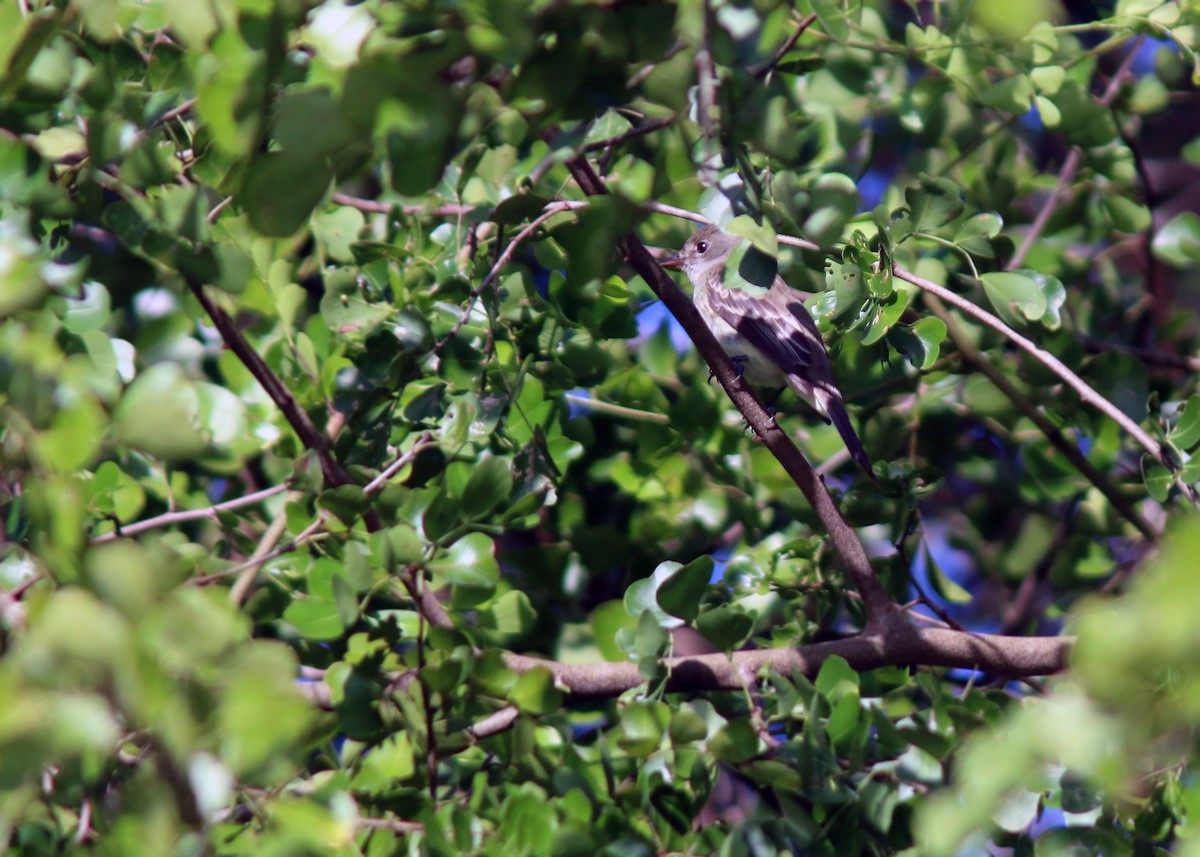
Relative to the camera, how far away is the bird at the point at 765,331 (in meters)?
3.89

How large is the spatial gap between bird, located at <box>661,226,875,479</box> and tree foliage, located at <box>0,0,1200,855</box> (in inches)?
7.9

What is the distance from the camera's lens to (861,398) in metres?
3.45

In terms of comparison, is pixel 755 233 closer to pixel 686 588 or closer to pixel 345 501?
pixel 686 588

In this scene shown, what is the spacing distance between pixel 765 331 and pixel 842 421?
3.79ft

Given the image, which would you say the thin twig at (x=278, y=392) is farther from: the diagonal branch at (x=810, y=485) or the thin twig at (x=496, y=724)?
the diagonal branch at (x=810, y=485)

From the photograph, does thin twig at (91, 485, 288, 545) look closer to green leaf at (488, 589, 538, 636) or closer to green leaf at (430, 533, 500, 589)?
green leaf at (430, 533, 500, 589)

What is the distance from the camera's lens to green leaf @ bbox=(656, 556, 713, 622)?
240 centimetres

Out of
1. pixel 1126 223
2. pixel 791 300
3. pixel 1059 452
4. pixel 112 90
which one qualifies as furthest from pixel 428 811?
pixel 791 300

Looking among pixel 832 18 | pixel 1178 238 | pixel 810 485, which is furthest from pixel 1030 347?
pixel 1178 238

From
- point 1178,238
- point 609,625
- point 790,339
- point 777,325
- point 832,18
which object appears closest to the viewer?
point 832,18

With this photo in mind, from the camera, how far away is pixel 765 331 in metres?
4.52

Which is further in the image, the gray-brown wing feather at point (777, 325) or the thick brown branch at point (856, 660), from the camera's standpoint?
the gray-brown wing feather at point (777, 325)

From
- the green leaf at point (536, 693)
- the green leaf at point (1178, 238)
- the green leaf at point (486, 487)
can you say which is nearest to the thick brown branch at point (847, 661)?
the green leaf at point (536, 693)

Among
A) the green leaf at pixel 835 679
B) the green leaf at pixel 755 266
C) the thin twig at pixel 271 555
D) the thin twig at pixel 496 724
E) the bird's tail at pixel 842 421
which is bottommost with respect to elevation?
the bird's tail at pixel 842 421
